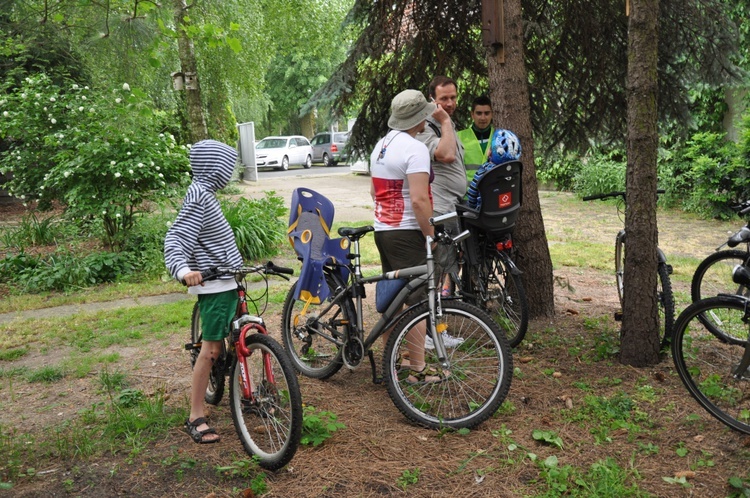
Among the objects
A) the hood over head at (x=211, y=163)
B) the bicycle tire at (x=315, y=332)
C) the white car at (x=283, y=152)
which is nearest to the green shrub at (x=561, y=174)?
the bicycle tire at (x=315, y=332)

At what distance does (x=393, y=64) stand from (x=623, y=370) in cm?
403

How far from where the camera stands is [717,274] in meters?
5.50

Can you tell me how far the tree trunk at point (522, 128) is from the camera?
5.69 m

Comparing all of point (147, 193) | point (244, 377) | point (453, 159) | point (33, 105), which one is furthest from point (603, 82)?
Result: point (33, 105)

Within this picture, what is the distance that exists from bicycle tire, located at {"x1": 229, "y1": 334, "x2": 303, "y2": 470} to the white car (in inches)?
1139

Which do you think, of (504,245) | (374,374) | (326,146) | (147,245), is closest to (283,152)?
(326,146)

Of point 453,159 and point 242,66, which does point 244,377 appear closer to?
point 453,159

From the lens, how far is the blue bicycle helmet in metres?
5.26

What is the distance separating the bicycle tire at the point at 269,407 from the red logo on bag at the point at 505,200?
2.27m

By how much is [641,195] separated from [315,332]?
2412 millimetres

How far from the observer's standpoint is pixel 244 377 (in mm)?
3809

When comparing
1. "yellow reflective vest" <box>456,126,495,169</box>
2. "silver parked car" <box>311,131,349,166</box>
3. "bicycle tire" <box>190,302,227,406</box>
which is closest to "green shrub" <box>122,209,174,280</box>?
"bicycle tire" <box>190,302,227,406</box>

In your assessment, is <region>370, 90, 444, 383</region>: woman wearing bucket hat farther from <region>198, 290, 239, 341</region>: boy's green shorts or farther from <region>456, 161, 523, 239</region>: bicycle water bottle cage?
<region>198, 290, 239, 341</region>: boy's green shorts

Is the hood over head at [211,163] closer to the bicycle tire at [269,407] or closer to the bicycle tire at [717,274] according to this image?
the bicycle tire at [269,407]
